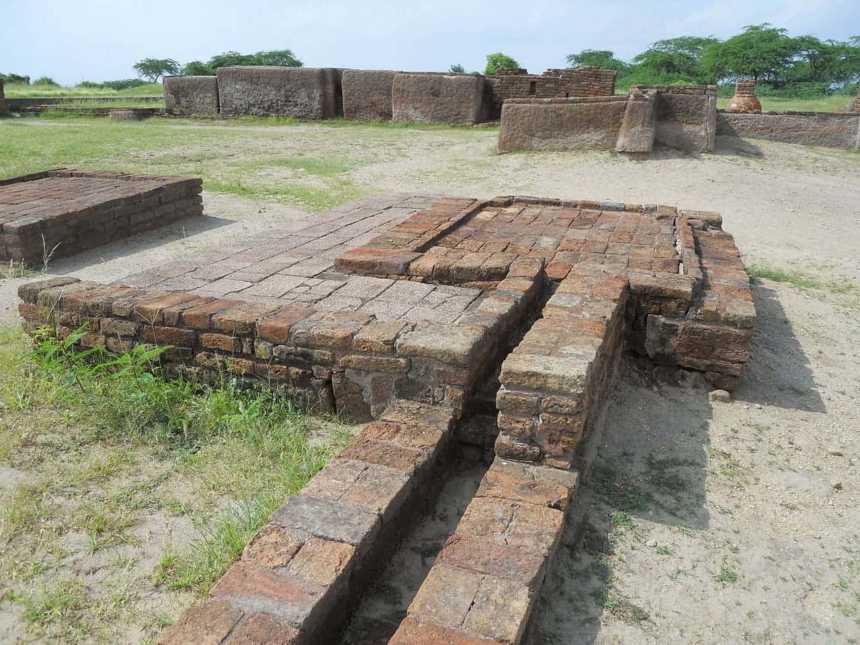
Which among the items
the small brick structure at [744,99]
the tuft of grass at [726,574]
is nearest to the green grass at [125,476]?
the tuft of grass at [726,574]

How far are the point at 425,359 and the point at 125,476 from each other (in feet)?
4.12

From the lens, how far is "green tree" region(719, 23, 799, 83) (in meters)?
35.3

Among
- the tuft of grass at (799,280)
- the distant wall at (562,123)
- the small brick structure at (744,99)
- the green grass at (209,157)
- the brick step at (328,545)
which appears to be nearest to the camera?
the brick step at (328,545)

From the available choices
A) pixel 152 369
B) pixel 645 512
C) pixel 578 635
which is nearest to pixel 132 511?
pixel 152 369

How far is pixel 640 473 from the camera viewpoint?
9.42ft

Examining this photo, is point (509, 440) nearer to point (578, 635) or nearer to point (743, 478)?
point (578, 635)

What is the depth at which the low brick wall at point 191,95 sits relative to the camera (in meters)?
16.7

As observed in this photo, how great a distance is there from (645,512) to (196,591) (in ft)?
5.18

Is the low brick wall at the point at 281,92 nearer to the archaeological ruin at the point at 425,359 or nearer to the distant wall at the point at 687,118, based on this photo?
the distant wall at the point at 687,118

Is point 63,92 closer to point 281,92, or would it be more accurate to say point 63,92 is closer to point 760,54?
point 281,92

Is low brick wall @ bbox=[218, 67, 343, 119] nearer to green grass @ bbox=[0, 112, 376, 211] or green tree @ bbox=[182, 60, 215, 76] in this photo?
green grass @ bbox=[0, 112, 376, 211]

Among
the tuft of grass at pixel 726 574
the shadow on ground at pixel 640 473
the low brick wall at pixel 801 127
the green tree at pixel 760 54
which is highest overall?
the green tree at pixel 760 54

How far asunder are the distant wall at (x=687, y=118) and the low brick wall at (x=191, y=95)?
34.4 feet

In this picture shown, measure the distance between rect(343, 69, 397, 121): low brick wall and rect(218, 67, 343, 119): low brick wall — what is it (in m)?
0.41
